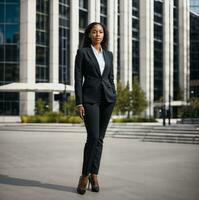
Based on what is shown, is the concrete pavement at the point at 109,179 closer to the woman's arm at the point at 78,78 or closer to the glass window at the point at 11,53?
the woman's arm at the point at 78,78

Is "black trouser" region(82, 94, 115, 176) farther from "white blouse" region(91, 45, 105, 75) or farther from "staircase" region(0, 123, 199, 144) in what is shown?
"staircase" region(0, 123, 199, 144)

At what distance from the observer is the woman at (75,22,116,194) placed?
4715 millimetres

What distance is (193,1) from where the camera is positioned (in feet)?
54.0

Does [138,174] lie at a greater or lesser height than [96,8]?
lesser

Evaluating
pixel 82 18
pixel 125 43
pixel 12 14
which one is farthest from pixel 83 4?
pixel 12 14

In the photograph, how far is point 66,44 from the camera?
46.4 m

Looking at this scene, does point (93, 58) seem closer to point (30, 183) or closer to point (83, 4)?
point (30, 183)

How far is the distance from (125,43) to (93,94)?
4979cm

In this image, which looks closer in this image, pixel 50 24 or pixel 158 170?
pixel 158 170

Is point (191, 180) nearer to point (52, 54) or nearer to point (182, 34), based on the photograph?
point (52, 54)

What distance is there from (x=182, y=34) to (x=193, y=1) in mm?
33470

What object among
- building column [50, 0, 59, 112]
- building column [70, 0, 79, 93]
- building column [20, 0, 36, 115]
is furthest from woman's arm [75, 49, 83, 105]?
building column [70, 0, 79, 93]

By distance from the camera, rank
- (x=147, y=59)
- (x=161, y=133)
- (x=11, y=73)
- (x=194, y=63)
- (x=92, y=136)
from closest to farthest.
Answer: (x=92, y=136), (x=161, y=133), (x=11, y=73), (x=147, y=59), (x=194, y=63)

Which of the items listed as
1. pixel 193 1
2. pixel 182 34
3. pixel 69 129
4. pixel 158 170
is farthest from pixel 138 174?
pixel 182 34
